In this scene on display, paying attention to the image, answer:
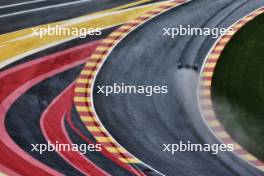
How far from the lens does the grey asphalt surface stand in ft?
48.1

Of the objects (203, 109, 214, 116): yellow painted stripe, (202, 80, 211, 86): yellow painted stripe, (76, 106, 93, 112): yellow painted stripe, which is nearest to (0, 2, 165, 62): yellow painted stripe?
(76, 106, 93, 112): yellow painted stripe

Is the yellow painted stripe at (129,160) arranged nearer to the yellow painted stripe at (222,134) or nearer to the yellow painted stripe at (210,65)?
the yellow painted stripe at (222,134)

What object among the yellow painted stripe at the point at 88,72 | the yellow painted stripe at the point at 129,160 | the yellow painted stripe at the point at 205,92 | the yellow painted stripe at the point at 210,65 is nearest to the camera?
the yellow painted stripe at the point at 129,160

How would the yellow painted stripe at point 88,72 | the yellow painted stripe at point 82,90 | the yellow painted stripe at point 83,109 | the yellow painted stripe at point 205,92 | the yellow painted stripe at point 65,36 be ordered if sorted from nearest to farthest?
1. the yellow painted stripe at point 83,109
2. the yellow painted stripe at point 205,92
3. the yellow painted stripe at point 82,90
4. the yellow painted stripe at point 88,72
5. the yellow painted stripe at point 65,36

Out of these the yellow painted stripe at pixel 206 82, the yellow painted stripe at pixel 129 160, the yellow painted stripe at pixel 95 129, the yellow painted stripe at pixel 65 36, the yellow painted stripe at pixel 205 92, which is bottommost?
the yellow painted stripe at pixel 129 160

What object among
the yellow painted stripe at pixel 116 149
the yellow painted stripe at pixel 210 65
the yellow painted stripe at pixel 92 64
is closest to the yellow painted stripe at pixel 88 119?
the yellow painted stripe at pixel 116 149

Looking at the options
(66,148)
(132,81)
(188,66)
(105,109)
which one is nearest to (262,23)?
(188,66)

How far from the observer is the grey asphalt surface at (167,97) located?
48.1 ft

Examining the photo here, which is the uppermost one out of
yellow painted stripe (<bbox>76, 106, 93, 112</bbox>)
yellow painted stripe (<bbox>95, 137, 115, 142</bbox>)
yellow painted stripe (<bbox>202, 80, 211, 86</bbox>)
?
yellow painted stripe (<bbox>202, 80, 211, 86</bbox>)

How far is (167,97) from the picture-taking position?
1691 centimetres

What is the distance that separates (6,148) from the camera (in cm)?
1476

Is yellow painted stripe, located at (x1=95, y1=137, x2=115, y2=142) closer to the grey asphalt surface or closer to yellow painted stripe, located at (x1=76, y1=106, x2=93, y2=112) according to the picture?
the grey asphalt surface

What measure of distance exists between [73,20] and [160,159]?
25.1ft

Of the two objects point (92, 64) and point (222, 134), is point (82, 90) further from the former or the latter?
point (222, 134)
